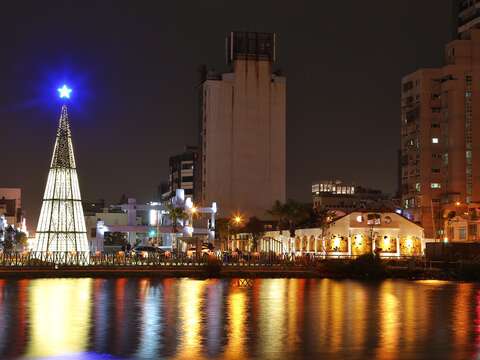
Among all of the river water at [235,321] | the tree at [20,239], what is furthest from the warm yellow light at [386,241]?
the tree at [20,239]

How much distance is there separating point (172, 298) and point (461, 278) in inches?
1340

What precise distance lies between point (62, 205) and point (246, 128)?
6956cm

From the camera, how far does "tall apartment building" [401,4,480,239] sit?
436ft

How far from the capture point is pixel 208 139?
5782 inches

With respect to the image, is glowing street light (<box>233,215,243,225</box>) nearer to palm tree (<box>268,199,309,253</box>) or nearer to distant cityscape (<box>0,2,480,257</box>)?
distant cityscape (<box>0,2,480,257</box>)

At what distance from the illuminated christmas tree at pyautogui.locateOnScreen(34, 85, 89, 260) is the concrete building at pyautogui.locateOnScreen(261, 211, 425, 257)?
→ 28180 mm

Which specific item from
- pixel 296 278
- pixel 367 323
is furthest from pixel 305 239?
pixel 367 323

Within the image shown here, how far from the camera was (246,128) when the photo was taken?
146000mm

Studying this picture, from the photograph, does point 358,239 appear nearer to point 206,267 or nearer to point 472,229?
Result: point 472,229

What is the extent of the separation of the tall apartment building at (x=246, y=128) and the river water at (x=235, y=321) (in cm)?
8033

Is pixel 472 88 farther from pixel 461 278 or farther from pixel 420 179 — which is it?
pixel 461 278

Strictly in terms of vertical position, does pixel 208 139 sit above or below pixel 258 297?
above

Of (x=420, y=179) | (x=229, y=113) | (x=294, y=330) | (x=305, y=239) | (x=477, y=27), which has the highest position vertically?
(x=477, y=27)

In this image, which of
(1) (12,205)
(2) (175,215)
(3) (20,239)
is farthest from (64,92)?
(1) (12,205)
